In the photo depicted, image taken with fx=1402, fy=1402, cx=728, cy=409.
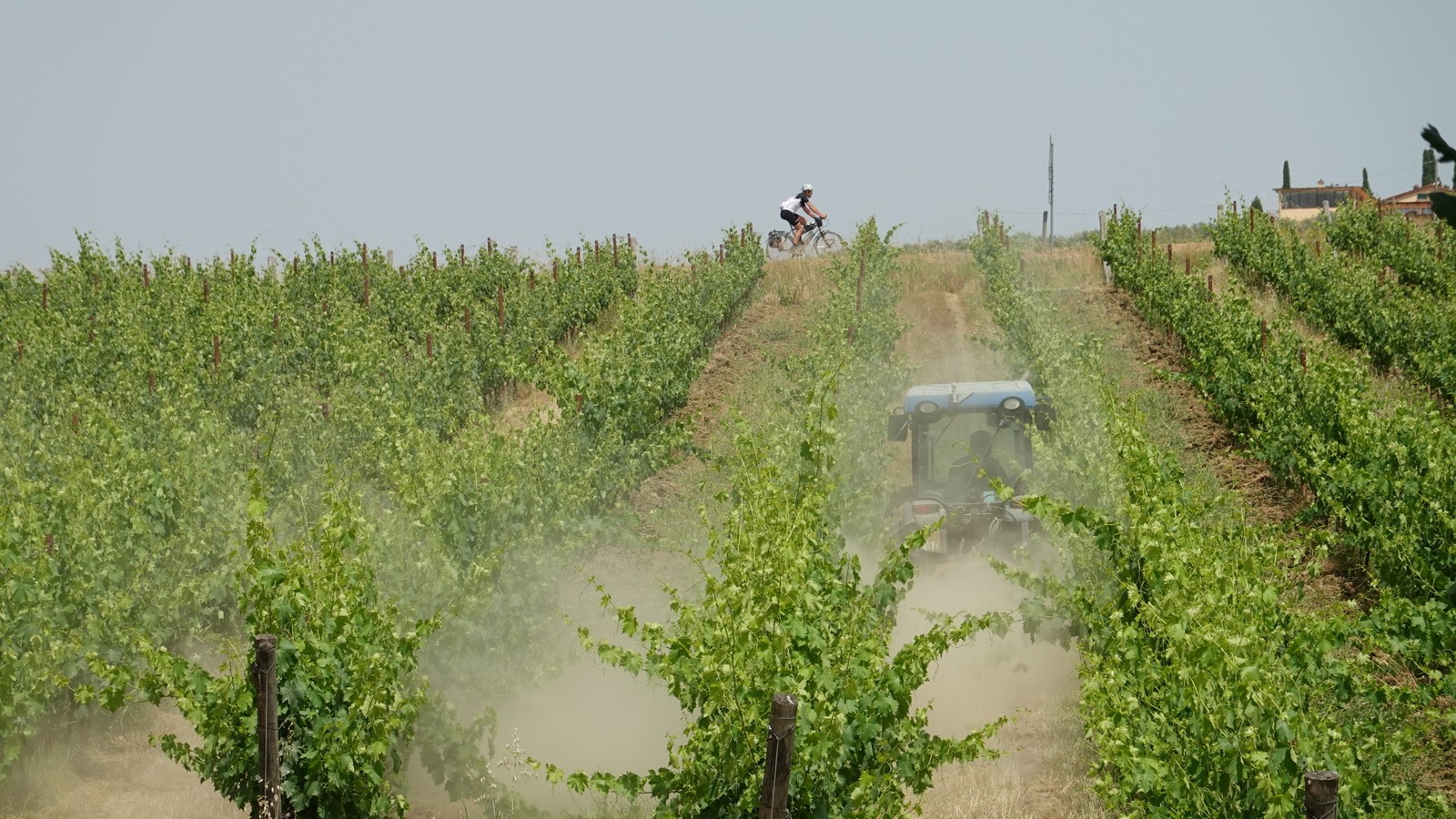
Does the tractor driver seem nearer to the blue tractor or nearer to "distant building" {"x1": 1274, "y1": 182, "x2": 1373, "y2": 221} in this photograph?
the blue tractor

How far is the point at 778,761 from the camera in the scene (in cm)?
457

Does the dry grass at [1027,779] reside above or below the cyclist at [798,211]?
below

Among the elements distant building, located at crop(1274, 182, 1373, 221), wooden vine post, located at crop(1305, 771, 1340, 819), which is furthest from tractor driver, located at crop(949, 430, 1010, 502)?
distant building, located at crop(1274, 182, 1373, 221)

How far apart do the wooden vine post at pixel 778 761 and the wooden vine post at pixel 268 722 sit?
6.90 feet

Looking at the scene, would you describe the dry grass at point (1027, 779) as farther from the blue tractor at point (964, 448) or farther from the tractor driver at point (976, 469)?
the tractor driver at point (976, 469)

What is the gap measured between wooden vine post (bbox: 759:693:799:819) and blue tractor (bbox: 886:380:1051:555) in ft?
18.3

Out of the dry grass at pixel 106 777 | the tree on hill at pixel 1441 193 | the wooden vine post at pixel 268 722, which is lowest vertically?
the dry grass at pixel 106 777

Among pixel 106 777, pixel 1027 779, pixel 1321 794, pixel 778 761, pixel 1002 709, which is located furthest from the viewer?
pixel 1002 709

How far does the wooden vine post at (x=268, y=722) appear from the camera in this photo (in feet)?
Result: 18.0

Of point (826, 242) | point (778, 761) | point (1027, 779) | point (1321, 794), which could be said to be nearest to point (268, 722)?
point (778, 761)

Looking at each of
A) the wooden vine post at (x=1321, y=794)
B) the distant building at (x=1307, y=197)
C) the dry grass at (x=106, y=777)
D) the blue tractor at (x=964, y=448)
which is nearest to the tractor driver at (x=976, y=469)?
the blue tractor at (x=964, y=448)

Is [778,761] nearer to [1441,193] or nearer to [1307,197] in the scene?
[1441,193]

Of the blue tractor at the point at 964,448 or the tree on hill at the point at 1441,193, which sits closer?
the tree on hill at the point at 1441,193

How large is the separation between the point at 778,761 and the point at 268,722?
221cm
